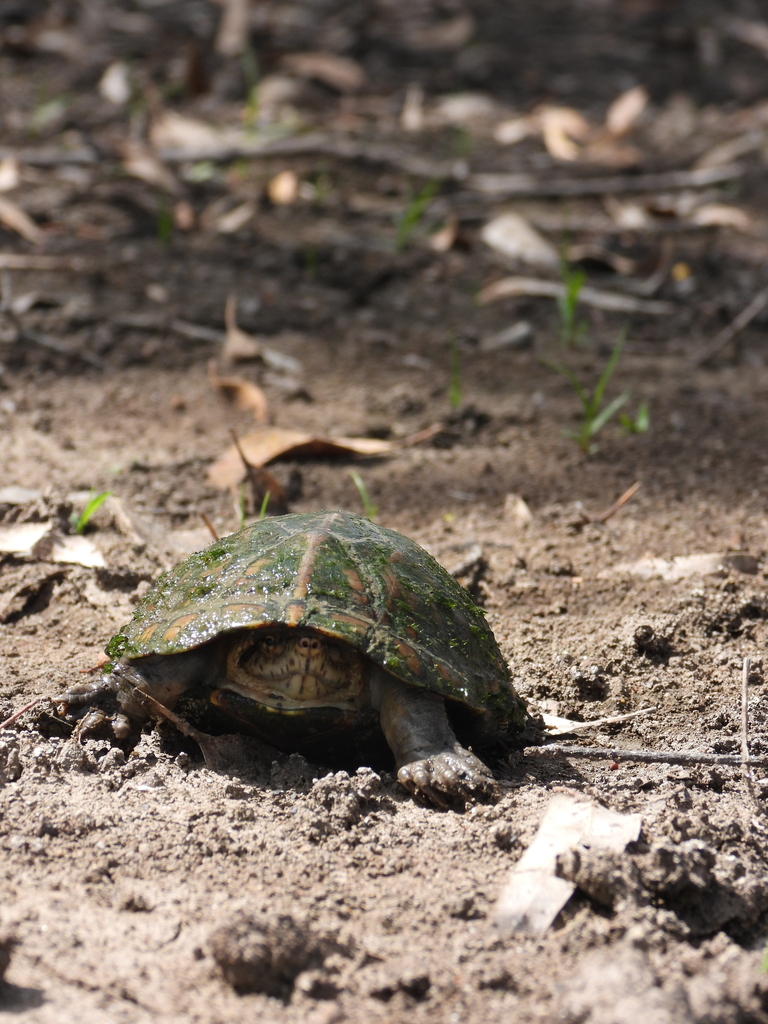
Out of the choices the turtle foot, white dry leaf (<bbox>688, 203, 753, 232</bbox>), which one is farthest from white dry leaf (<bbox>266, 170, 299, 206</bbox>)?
the turtle foot

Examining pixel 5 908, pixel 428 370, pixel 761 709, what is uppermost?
pixel 5 908

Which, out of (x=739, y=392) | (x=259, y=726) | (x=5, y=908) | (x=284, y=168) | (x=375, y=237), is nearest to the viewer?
(x=5, y=908)

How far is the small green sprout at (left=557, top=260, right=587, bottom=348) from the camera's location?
464 centimetres

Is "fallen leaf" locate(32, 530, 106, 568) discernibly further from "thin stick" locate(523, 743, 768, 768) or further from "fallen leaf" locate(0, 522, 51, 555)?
"thin stick" locate(523, 743, 768, 768)

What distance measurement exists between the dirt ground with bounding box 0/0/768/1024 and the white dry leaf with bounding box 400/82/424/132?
12 centimetres

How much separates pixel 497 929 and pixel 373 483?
2281 millimetres

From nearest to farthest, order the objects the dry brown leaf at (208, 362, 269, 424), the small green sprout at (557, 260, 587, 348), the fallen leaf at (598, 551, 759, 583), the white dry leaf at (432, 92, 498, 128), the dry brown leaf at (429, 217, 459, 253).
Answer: the fallen leaf at (598, 551, 759, 583) → the dry brown leaf at (208, 362, 269, 424) → the small green sprout at (557, 260, 587, 348) → the dry brown leaf at (429, 217, 459, 253) → the white dry leaf at (432, 92, 498, 128)

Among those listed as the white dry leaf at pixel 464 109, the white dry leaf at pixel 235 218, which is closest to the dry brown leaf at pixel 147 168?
the white dry leaf at pixel 235 218

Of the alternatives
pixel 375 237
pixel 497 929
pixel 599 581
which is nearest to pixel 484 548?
pixel 599 581

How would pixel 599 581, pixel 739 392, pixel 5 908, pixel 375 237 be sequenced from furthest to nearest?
1. pixel 375 237
2. pixel 739 392
3. pixel 599 581
4. pixel 5 908

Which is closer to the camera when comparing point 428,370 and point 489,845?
point 489,845

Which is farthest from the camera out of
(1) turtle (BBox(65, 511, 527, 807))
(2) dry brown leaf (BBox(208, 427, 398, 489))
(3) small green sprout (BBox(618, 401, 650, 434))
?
(3) small green sprout (BBox(618, 401, 650, 434))

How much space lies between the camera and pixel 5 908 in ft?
6.25

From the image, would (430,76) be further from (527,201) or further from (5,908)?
(5,908)
